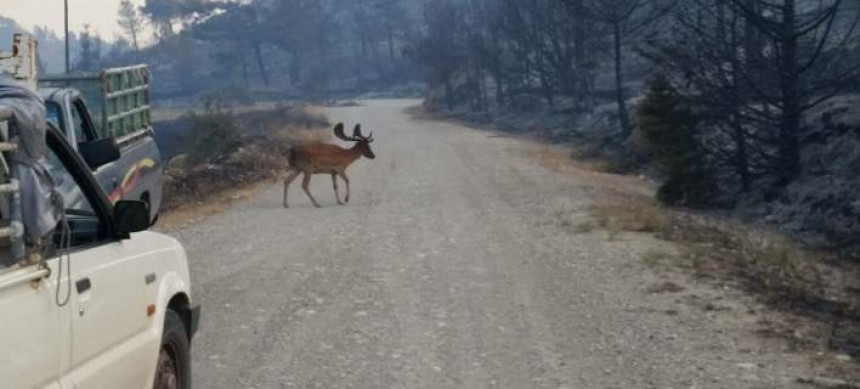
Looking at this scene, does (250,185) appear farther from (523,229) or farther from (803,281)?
(803,281)

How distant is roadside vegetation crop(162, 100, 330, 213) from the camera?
20.8 meters

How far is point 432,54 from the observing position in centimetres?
6694

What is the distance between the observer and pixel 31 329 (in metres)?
3.48

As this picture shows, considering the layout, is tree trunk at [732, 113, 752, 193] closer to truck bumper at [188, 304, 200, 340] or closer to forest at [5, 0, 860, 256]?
forest at [5, 0, 860, 256]

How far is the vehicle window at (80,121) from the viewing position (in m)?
9.83

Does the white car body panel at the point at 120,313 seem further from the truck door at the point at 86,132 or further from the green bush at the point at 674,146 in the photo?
the green bush at the point at 674,146

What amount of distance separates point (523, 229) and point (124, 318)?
10054mm

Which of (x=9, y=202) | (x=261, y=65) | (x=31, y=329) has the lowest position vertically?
(x=31, y=329)

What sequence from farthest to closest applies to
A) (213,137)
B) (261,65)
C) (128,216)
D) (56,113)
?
(261,65) → (213,137) → (56,113) → (128,216)

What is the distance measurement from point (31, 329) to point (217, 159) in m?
23.4

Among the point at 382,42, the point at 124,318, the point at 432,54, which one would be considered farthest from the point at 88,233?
the point at 382,42

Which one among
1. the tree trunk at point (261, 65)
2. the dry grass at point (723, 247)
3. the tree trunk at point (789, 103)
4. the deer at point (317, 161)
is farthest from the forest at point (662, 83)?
the deer at point (317, 161)

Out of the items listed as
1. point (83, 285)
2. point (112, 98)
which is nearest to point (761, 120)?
point (112, 98)

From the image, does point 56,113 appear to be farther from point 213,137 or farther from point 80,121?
point 213,137
